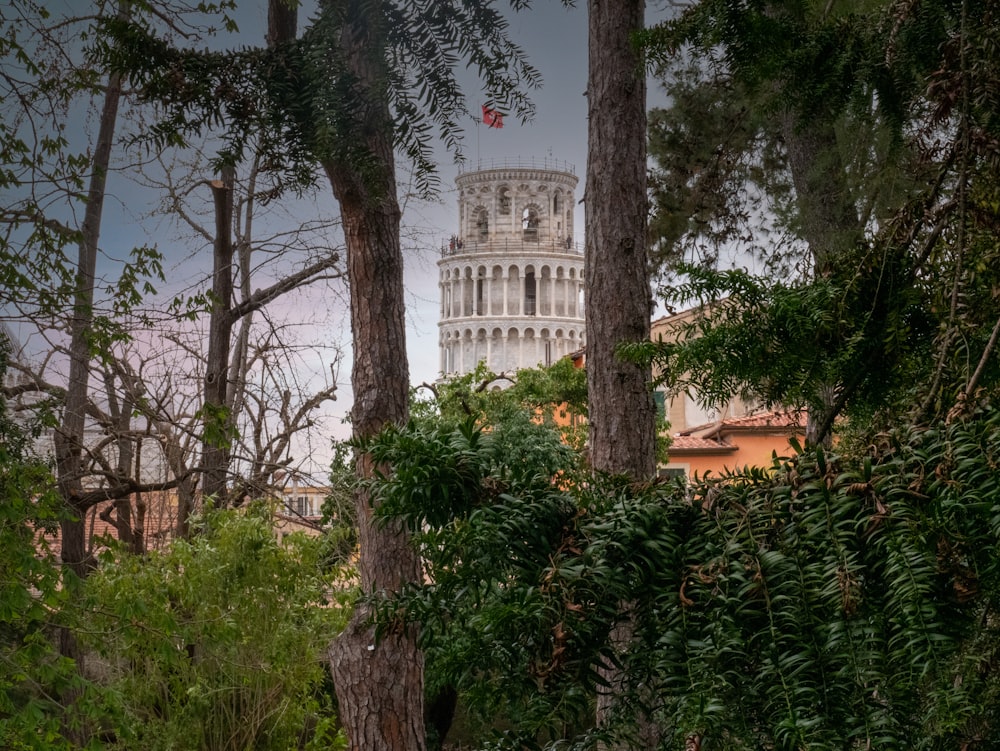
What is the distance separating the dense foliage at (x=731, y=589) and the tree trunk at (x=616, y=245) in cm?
409

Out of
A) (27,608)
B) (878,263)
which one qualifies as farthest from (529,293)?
(878,263)

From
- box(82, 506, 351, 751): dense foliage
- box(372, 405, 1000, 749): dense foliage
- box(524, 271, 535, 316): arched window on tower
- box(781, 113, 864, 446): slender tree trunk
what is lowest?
box(82, 506, 351, 751): dense foliage

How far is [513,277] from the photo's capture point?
262ft

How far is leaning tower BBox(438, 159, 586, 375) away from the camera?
2980 inches

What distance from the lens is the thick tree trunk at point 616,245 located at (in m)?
5.60

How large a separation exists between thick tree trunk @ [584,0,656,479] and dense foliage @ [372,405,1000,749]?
4.09 meters

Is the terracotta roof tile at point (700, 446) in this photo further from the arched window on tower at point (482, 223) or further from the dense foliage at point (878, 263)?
the arched window on tower at point (482, 223)

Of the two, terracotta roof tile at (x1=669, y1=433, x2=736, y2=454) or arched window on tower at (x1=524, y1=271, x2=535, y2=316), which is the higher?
arched window on tower at (x1=524, y1=271, x2=535, y2=316)

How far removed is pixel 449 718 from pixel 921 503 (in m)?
13.1

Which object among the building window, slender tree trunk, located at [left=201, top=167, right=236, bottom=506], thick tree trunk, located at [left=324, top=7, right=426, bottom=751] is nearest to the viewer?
thick tree trunk, located at [left=324, top=7, right=426, bottom=751]

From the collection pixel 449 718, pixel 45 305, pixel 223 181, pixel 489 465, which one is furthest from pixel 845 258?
pixel 449 718

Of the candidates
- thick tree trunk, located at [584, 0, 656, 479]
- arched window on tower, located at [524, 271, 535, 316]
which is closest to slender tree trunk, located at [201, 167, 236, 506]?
thick tree trunk, located at [584, 0, 656, 479]

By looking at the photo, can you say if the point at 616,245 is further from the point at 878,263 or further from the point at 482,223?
the point at 482,223

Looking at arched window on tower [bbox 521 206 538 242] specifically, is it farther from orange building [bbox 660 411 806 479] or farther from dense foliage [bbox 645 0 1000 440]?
dense foliage [bbox 645 0 1000 440]
